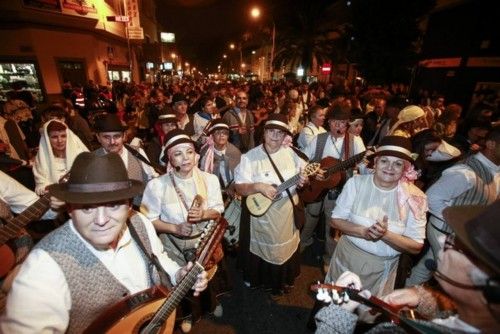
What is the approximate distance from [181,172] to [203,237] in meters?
1.21

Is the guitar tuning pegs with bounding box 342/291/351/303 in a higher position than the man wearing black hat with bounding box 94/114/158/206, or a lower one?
lower

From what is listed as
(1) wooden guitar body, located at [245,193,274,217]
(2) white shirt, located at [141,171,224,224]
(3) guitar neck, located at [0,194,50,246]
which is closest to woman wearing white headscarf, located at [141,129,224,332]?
(2) white shirt, located at [141,171,224,224]

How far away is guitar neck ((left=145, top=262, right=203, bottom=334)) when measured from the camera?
7.00 ft

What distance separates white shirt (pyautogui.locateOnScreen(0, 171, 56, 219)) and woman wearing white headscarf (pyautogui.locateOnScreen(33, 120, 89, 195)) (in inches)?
38.3

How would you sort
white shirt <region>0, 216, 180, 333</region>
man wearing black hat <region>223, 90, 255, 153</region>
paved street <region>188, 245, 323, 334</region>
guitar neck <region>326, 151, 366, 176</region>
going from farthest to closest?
man wearing black hat <region>223, 90, 255, 153</region>
guitar neck <region>326, 151, 366, 176</region>
paved street <region>188, 245, 323, 334</region>
white shirt <region>0, 216, 180, 333</region>

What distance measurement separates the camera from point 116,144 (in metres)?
4.16

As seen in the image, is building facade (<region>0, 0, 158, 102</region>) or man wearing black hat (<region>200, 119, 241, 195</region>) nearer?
man wearing black hat (<region>200, 119, 241, 195</region>)

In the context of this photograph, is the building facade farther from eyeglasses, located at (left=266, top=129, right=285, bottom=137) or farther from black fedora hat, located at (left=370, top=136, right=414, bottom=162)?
black fedora hat, located at (left=370, top=136, right=414, bottom=162)

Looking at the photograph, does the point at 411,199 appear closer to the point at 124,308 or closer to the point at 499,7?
the point at 124,308

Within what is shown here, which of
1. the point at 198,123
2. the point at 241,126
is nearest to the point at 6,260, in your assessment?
the point at 198,123

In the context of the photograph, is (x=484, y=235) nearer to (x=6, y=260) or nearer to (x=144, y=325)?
(x=144, y=325)

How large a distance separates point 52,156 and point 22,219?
1.54 metres

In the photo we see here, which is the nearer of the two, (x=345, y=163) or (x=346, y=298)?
(x=346, y=298)

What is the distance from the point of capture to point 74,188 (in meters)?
1.91
